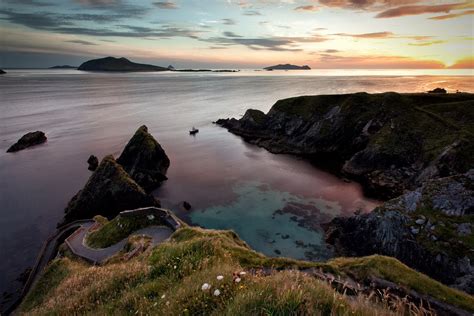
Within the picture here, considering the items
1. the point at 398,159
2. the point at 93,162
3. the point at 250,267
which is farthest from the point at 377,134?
the point at 93,162

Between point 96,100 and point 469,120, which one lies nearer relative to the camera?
point 469,120

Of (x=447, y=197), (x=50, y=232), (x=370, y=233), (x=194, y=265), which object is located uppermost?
(x=194, y=265)

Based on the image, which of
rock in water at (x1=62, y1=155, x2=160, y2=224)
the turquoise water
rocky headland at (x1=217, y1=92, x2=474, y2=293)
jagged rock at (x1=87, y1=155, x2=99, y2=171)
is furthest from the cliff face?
jagged rock at (x1=87, y1=155, x2=99, y2=171)

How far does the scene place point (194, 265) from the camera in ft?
31.2

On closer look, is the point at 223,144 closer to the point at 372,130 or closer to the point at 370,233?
the point at 372,130

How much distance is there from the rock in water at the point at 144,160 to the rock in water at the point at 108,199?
9.06 metres

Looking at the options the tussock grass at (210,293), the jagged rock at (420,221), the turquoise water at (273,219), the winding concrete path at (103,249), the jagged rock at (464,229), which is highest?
the tussock grass at (210,293)

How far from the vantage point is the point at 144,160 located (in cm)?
5638

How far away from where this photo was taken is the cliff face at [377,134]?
2018 inches

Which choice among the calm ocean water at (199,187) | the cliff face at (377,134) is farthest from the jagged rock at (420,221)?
the cliff face at (377,134)

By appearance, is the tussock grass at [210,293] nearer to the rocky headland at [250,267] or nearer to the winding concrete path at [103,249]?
the rocky headland at [250,267]

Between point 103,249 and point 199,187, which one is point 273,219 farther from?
point 103,249

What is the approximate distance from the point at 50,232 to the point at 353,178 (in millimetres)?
51408

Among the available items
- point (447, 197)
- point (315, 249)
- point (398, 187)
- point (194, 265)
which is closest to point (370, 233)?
point (315, 249)
